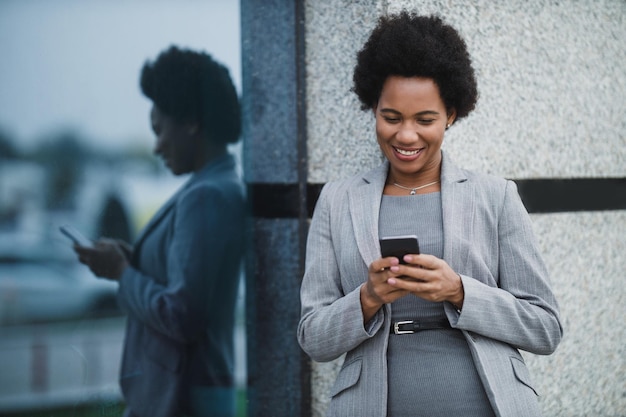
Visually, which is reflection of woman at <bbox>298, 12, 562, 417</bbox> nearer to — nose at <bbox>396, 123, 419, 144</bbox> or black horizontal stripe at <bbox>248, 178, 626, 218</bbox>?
nose at <bbox>396, 123, 419, 144</bbox>

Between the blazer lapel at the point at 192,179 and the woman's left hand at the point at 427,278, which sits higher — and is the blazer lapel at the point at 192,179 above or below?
above

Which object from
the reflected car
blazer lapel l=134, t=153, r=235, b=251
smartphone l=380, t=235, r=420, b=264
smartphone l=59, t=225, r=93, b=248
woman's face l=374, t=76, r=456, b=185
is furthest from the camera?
blazer lapel l=134, t=153, r=235, b=251

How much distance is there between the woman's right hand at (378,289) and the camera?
2008 mm

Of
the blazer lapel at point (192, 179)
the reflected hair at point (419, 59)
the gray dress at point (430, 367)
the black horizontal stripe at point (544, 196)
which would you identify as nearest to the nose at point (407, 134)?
the reflected hair at point (419, 59)

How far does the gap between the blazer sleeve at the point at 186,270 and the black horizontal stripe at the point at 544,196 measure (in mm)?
198

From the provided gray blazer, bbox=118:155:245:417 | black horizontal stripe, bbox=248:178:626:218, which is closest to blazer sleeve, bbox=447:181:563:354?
black horizontal stripe, bbox=248:178:626:218

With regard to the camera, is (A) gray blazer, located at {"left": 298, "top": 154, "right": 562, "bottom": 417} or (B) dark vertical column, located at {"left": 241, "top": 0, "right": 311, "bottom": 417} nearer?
(A) gray blazer, located at {"left": 298, "top": 154, "right": 562, "bottom": 417}

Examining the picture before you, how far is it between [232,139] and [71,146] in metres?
0.76

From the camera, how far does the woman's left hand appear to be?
78.7 inches

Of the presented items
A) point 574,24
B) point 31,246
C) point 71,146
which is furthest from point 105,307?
point 574,24

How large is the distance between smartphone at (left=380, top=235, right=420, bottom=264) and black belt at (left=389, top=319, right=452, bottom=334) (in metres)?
0.36

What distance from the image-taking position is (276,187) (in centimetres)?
349

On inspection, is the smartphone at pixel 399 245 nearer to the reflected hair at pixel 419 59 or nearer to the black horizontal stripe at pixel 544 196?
the reflected hair at pixel 419 59

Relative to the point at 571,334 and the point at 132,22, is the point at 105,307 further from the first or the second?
the point at 571,334
